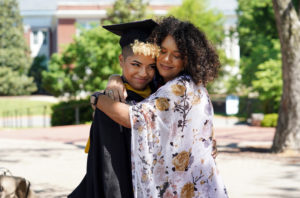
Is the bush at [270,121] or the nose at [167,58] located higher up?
the nose at [167,58]

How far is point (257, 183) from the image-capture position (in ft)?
23.0

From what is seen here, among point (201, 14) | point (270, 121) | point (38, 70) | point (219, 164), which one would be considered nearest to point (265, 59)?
point (270, 121)

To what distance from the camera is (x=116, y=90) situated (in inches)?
104

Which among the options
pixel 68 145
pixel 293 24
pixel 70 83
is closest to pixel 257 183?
pixel 293 24

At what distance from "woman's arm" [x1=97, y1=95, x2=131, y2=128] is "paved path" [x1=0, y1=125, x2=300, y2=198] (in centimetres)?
397

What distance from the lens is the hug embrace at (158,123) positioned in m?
2.49

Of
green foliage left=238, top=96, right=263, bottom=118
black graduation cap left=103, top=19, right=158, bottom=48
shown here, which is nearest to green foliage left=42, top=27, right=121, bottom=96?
green foliage left=238, top=96, right=263, bottom=118

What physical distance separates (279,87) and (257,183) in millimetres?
10493

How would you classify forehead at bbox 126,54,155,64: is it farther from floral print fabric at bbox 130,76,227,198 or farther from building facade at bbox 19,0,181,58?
building facade at bbox 19,0,181,58

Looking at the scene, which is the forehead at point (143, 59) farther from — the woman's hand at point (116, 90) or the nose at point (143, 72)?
the woman's hand at point (116, 90)

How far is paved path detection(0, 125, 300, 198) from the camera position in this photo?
6.64 meters

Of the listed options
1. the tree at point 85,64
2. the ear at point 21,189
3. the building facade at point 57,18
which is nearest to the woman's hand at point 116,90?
the ear at point 21,189

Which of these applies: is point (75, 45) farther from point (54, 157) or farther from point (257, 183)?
point (257, 183)

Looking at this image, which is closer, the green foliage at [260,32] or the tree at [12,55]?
the green foliage at [260,32]
